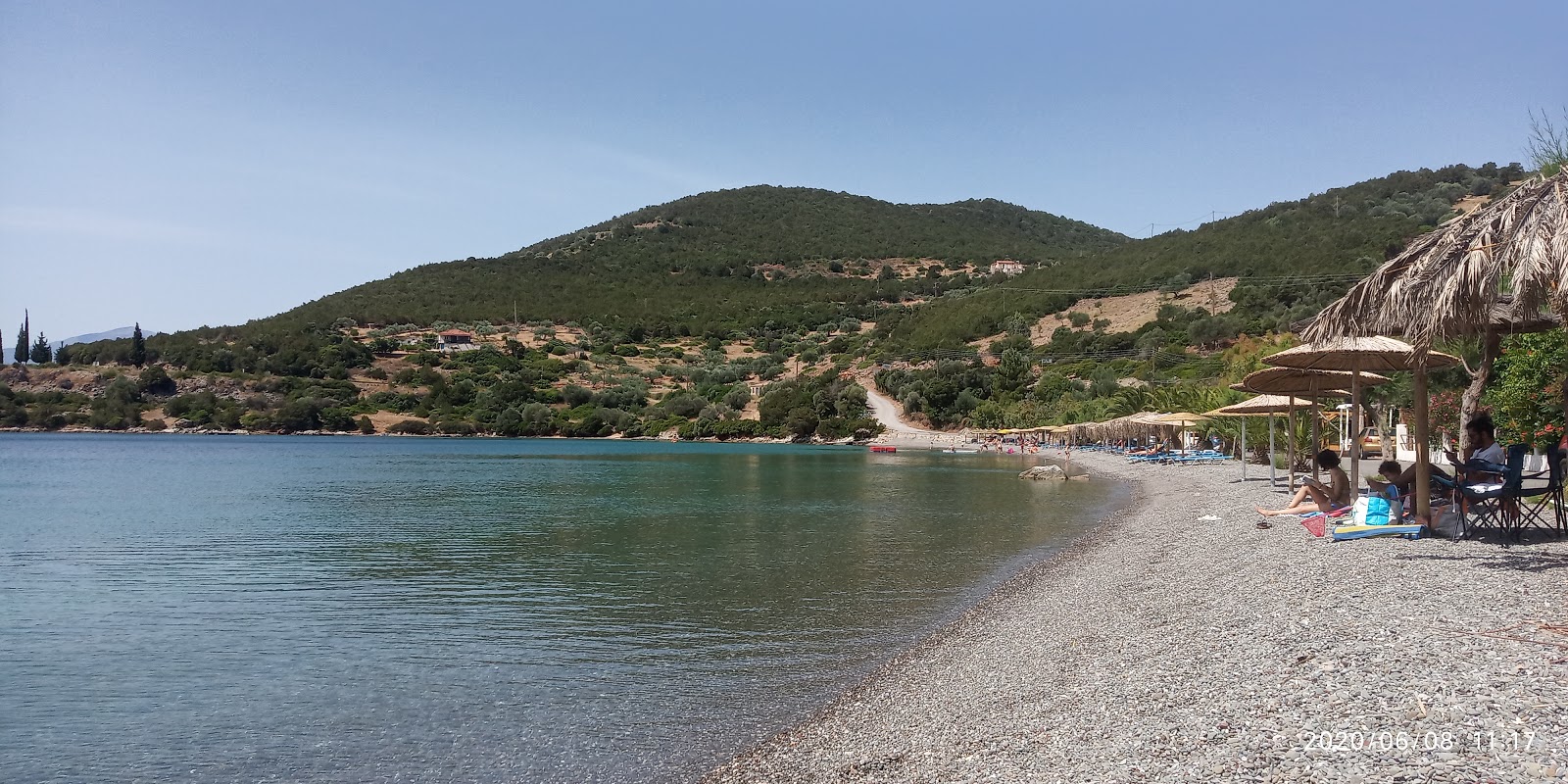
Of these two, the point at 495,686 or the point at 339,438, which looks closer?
the point at 495,686

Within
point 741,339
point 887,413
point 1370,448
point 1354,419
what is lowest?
point 1370,448

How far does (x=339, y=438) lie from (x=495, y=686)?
78248 millimetres

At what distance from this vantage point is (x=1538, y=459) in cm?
1784

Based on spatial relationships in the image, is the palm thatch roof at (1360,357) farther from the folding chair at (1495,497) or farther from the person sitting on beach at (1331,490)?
the folding chair at (1495,497)

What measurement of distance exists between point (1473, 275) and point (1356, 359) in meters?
4.92

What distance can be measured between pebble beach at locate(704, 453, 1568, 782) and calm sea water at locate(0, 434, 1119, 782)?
2.55 ft

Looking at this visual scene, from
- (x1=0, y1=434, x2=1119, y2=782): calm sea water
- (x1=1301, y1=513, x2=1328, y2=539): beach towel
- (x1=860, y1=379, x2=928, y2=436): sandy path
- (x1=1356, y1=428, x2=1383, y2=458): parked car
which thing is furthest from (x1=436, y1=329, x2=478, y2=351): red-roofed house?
(x1=1301, y1=513, x2=1328, y2=539): beach towel

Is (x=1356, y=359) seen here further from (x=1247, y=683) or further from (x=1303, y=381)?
(x=1247, y=683)

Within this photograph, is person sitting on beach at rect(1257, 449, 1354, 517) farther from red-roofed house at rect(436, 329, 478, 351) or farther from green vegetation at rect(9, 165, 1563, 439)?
red-roofed house at rect(436, 329, 478, 351)

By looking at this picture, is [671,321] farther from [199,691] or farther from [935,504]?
[199,691]

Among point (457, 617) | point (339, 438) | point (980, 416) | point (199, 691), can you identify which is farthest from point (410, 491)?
point (339, 438)

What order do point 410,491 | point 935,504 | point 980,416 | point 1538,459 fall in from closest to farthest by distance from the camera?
point 1538,459 < point 935,504 < point 410,491 < point 980,416

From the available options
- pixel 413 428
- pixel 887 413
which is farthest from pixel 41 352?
pixel 887 413
